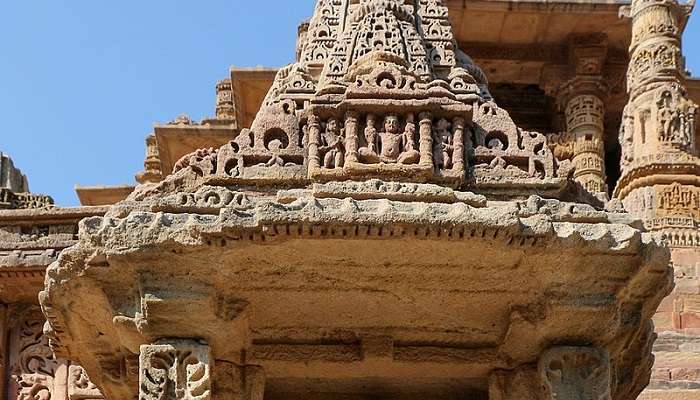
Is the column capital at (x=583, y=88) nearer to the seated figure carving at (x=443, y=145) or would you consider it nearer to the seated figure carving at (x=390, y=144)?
the seated figure carving at (x=443, y=145)

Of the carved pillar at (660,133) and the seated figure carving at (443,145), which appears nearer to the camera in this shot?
the seated figure carving at (443,145)

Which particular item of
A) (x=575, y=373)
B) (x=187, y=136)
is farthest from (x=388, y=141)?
(x=187, y=136)

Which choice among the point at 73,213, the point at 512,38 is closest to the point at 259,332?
the point at 73,213

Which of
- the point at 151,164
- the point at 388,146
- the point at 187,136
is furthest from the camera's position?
the point at 151,164

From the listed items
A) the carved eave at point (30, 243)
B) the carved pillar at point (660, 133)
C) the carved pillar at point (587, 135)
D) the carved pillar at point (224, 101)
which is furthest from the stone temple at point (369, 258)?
the carved pillar at point (224, 101)

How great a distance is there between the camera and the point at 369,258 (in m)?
5.38

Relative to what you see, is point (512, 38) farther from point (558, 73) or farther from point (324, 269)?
point (324, 269)

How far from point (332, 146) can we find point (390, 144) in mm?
285

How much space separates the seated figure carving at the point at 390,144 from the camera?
5.94 m

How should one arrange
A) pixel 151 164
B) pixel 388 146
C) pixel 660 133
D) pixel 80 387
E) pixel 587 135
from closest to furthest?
pixel 388 146
pixel 80 387
pixel 660 133
pixel 587 135
pixel 151 164

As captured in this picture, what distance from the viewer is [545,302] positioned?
5.57 meters

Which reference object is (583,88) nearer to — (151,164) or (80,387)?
(151,164)

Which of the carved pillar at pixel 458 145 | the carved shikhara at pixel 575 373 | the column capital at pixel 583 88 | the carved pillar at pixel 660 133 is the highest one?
the column capital at pixel 583 88

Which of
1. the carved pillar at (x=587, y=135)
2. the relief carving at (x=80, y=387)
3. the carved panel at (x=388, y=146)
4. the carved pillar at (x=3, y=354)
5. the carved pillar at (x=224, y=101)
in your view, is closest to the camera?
the carved panel at (x=388, y=146)
